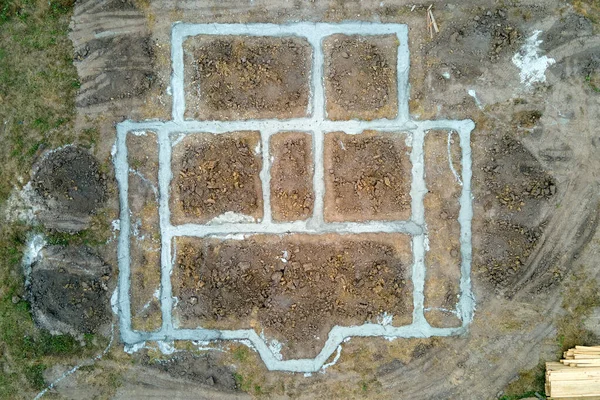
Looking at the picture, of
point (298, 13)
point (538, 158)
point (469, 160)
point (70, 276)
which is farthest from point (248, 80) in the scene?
point (538, 158)

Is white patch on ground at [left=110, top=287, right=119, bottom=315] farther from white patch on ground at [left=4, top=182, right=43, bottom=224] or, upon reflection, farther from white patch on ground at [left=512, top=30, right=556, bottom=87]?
white patch on ground at [left=512, top=30, right=556, bottom=87]

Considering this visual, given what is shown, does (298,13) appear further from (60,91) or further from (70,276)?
(70,276)

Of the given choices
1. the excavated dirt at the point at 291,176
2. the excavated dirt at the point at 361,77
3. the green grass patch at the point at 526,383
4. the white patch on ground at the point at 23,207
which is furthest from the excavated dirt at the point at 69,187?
the green grass patch at the point at 526,383

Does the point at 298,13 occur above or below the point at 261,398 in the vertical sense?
above

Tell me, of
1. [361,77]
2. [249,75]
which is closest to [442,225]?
[361,77]

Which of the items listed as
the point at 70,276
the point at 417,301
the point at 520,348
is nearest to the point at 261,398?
the point at 417,301

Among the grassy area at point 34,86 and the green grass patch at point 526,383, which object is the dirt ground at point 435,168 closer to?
the green grass patch at point 526,383

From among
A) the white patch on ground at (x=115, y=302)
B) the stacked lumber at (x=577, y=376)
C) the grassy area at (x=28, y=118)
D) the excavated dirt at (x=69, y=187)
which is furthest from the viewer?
the white patch on ground at (x=115, y=302)

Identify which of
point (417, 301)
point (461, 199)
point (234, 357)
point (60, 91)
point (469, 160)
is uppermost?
point (60, 91)
